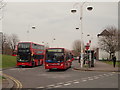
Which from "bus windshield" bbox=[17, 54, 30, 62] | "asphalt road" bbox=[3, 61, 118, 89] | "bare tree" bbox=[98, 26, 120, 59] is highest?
"bare tree" bbox=[98, 26, 120, 59]

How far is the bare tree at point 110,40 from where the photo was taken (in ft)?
228

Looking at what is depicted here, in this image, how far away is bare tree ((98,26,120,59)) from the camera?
69.4 meters

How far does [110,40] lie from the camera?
71125 millimetres

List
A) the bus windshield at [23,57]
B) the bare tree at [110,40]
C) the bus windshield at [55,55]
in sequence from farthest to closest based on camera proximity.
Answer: the bare tree at [110,40]
the bus windshield at [23,57]
the bus windshield at [55,55]

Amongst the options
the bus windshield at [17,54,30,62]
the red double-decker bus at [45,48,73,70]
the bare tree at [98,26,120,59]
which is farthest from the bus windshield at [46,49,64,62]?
the bare tree at [98,26,120,59]

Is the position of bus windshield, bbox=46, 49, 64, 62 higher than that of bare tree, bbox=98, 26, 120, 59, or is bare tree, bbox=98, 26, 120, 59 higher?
bare tree, bbox=98, 26, 120, 59

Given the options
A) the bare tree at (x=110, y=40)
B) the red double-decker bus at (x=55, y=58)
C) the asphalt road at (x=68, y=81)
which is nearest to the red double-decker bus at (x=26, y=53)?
the red double-decker bus at (x=55, y=58)

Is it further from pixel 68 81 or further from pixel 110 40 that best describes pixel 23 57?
pixel 110 40

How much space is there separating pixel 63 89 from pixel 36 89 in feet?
4.25

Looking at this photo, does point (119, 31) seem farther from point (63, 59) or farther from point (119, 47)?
point (63, 59)

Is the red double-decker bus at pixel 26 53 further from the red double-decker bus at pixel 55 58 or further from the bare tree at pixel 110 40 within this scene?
the bare tree at pixel 110 40

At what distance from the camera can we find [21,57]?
30594mm

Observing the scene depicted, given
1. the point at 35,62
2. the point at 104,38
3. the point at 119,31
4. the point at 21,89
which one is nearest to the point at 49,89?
the point at 21,89

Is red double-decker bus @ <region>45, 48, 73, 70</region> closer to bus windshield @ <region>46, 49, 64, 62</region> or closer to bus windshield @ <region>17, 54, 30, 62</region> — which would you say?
bus windshield @ <region>46, 49, 64, 62</region>
